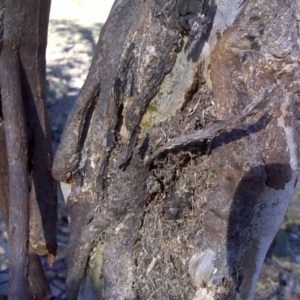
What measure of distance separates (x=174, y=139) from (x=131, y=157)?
11cm

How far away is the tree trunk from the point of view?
97 centimetres

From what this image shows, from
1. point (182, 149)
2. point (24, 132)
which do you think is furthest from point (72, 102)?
point (182, 149)

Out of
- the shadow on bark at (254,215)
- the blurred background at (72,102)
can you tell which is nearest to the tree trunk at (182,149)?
the shadow on bark at (254,215)

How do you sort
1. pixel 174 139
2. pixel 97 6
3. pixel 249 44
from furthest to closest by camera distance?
pixel 97 6
pixel 174 139
pixel 249 44

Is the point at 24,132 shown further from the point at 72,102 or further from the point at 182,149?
the point at 72,102

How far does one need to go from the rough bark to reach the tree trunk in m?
0.12

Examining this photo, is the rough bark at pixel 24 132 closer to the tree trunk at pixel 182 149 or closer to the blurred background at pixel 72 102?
the tree trunk at pixel 182 149

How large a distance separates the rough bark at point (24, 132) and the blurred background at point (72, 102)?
790 millimetres

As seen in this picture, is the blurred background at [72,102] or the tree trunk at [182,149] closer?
the tree trunk at [182,149]

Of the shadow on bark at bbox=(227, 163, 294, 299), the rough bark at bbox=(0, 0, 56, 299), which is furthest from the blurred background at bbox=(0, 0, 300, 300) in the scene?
the shadow on bark at bbox=(227, 163, 294, 299)

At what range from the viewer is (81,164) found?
119 centimetres

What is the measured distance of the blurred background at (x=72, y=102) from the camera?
220cm

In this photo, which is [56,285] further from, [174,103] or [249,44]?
[249,44]

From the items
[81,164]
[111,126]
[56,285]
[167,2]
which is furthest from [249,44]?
[56,285]
